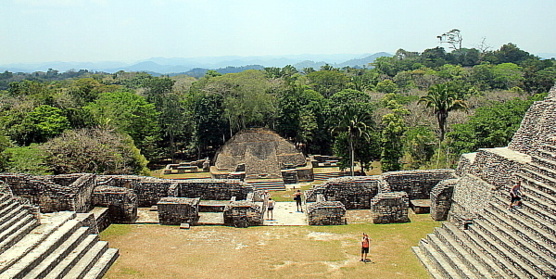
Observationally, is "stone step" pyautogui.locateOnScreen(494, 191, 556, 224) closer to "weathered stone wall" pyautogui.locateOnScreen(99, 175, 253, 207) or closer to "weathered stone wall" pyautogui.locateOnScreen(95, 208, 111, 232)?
"weathered stone wall" pyautogui.locateOnScreen(99, 175, 253, 207)

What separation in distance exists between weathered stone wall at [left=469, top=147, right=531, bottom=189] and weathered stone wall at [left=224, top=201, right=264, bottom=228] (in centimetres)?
912

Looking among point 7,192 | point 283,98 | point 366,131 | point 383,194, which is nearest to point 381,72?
point 283,98

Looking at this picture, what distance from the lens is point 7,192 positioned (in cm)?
1344

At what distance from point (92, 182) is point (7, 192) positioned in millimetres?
4093

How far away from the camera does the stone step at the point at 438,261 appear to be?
11.3 meters

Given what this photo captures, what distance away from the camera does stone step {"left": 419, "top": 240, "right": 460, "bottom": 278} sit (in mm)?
11258

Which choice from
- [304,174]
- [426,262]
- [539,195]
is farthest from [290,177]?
[539,195]

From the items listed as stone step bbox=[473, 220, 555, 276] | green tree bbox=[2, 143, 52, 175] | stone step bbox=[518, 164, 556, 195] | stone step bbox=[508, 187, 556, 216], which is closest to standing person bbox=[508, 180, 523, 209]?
stone step bbox=[508, 187, 556, 216]

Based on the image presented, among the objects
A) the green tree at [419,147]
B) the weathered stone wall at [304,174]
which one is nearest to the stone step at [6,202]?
the weathered stone wall at [304,174]

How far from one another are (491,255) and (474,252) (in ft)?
1.76

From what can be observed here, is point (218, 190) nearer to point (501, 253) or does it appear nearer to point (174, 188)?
point (174, 188)

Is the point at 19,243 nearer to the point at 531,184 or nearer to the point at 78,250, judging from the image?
the point at 78,250

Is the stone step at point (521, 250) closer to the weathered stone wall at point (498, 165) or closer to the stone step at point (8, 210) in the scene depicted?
the weathered stone wall at point (498, 165)

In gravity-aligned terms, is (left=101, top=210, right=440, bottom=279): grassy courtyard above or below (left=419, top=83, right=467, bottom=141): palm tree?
below
